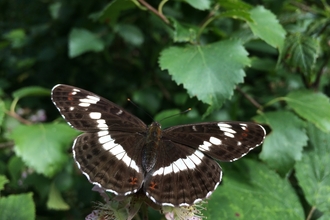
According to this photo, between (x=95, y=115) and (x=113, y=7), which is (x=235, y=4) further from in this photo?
(x=95, y=115)

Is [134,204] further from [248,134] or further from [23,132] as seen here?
[23,132]

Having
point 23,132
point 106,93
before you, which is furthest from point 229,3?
point 106,93

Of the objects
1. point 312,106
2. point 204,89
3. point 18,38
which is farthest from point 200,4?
point 18,38

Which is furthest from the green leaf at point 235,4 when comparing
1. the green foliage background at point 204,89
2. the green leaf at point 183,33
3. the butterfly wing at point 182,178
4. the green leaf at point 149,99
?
the green leaf at point 149,99

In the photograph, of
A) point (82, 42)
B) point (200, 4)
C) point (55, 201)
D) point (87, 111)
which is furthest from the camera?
point (82, 42)

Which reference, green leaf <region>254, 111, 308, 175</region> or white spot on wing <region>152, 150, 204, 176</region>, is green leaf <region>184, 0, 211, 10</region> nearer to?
green leaf <region>254, 111, 308, 175</region>

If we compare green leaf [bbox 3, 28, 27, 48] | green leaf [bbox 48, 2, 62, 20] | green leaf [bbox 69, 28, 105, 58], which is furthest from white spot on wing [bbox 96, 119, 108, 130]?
green leaf [bbox 3, 28, 27, 48]

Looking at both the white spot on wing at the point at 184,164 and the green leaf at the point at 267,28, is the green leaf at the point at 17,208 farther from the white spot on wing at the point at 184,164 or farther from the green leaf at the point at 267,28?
the green leaf at the point at 267,28
